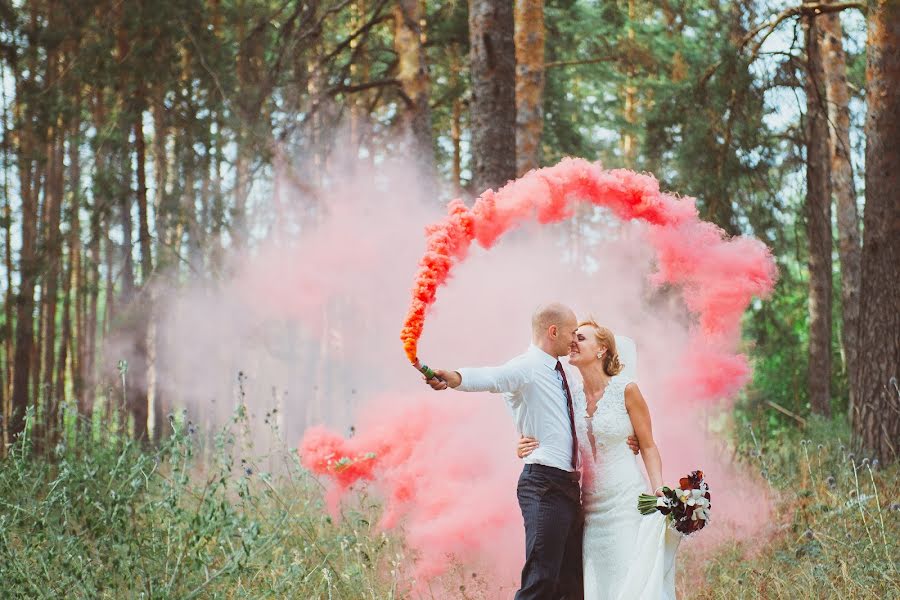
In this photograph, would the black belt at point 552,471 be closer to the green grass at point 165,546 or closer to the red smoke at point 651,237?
the red smoke at point 651,237

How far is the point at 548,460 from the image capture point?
443cm

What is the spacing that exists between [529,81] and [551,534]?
6.82 m

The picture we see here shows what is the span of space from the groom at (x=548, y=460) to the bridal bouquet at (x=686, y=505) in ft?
1.54

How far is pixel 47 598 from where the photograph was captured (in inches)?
160

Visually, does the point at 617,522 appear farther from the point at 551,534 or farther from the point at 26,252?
the point at 26,252

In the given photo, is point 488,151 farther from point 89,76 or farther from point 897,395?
point 89,76

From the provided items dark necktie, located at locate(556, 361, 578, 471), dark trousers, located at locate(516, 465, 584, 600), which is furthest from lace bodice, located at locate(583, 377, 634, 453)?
dark trousers, located at locate(516, 465, 584, 600)

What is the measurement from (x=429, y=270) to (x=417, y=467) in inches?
91.4

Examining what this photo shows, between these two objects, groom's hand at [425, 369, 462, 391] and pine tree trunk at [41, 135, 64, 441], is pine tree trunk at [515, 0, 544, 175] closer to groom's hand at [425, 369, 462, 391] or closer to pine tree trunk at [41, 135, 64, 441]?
pine tree trunk at [41, 135, 64, 441]

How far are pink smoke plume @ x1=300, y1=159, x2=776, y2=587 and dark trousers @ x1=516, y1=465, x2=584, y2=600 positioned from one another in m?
1.23

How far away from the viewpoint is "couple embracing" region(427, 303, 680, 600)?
431 centimetres

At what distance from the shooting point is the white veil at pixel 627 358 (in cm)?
471

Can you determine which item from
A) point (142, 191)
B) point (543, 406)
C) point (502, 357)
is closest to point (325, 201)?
point (142, 191)

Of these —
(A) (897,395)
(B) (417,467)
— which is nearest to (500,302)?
(B) (417,467)
